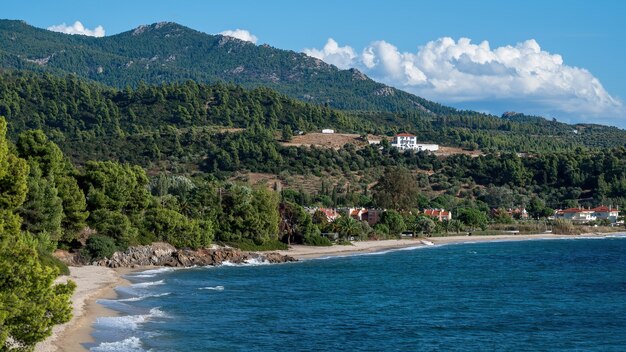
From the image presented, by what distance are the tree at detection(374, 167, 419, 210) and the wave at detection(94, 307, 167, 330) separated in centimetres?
7938

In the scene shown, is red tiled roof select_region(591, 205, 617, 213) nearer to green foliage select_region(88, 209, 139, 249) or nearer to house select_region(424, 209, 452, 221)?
house select_region(424, 209, 452, 221)

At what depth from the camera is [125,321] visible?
3762 cm

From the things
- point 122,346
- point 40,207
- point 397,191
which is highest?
point 397,191

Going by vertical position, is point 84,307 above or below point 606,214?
below

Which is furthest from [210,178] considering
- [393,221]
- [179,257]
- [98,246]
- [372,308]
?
[372,308]

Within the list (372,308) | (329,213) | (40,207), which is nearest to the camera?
(372,308)

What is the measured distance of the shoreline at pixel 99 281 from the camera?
32150mm

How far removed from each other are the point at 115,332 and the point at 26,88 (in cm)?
Result: 14864

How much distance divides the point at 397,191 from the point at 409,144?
178 feet

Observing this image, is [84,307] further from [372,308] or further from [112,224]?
[112,224]

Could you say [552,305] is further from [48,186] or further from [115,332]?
[48,186]

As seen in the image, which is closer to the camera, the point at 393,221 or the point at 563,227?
the point at 393,221

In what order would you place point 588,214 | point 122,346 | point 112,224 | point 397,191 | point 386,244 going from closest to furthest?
→ point 122,346 < point 112,224 < point 386,244 < point 397,191 < point 588,214

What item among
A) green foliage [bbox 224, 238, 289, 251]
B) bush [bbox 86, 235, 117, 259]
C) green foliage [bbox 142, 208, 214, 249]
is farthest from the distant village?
bush [bbox 86, 235, 117, 259]
